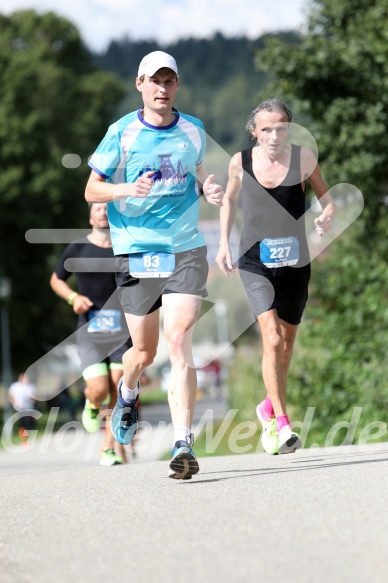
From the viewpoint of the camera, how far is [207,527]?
547 cm

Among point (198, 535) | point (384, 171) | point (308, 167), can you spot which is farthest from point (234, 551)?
point (384, 171)

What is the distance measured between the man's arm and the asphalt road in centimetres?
137

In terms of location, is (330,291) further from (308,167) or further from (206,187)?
(206,187)

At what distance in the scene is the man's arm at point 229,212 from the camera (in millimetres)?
8758

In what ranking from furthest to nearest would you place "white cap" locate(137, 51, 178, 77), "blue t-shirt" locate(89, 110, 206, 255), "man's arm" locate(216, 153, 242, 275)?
1. "man's arm" locate(216, 153, 242, 275)
2. "blue t-shirt" locate(89, 110, 206, 255)
3. "white cap" locate(137, 51, 178, 77)

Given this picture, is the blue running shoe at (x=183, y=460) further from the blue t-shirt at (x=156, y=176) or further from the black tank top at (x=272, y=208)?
the black tank top at (x=272, y=208)

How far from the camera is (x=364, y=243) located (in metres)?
21.1

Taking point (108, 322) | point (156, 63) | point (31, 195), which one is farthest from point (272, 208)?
point (31, 195)

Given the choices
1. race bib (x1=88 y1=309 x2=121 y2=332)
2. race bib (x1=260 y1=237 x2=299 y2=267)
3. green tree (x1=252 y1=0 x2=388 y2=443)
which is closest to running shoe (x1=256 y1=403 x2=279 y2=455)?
race bib (x1=260 y1=237 x2=299 y2=267)

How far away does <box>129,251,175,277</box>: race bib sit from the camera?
7.77 meters

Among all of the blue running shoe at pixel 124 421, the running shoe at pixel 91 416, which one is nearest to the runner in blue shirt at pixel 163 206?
the blue running shoe at pixel 124 421

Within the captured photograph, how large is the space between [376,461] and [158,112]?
253 cm

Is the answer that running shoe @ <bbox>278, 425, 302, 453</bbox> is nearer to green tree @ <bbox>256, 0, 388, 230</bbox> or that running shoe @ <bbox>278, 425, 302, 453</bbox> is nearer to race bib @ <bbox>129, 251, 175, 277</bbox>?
race bib @ <bbox>129, 251, 175, 277</bbox>

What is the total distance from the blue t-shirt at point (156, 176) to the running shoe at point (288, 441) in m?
1.47
